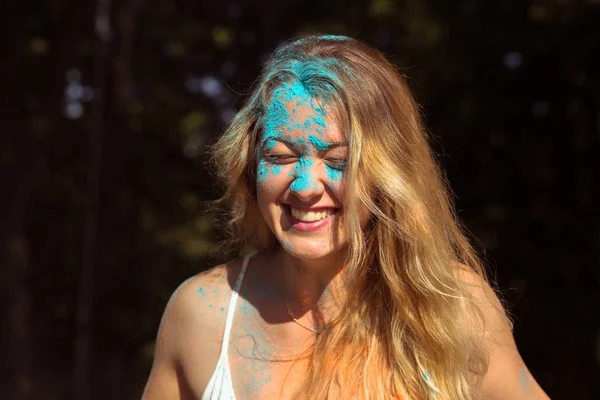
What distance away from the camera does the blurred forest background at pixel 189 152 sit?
3342mm

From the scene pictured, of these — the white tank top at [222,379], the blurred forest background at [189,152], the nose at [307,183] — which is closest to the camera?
the nose at [307,183]

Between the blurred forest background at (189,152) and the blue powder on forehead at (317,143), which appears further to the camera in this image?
the blurred forest background at (189,152)

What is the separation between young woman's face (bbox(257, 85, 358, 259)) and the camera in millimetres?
1751

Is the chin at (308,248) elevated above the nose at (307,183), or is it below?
below

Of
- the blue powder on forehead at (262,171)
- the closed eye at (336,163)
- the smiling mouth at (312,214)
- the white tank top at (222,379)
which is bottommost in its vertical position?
the white tank top at (222,379)

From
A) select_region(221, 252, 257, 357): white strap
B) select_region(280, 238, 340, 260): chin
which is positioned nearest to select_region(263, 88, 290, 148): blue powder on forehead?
select_region(280, 238, 340, 260): chin

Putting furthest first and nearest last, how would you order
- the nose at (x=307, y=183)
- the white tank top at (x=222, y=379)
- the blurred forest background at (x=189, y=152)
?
the blurred forest background at (x=189, y=152) → the white tank top at (x=222, y=379) → the nose at (x=307, y=183)

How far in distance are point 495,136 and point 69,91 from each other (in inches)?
89.2

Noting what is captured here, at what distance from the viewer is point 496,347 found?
1916 millimetres

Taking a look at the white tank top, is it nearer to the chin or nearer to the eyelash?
the chin

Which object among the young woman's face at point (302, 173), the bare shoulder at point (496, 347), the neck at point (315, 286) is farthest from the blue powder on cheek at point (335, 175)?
the bare shoulder at point (496, 347)

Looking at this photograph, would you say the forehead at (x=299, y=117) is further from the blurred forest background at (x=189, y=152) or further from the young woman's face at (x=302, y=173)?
the blurred forest background at (x=189, y=152)

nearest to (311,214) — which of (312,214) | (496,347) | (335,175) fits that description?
(312,214)

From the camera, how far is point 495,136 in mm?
3420
